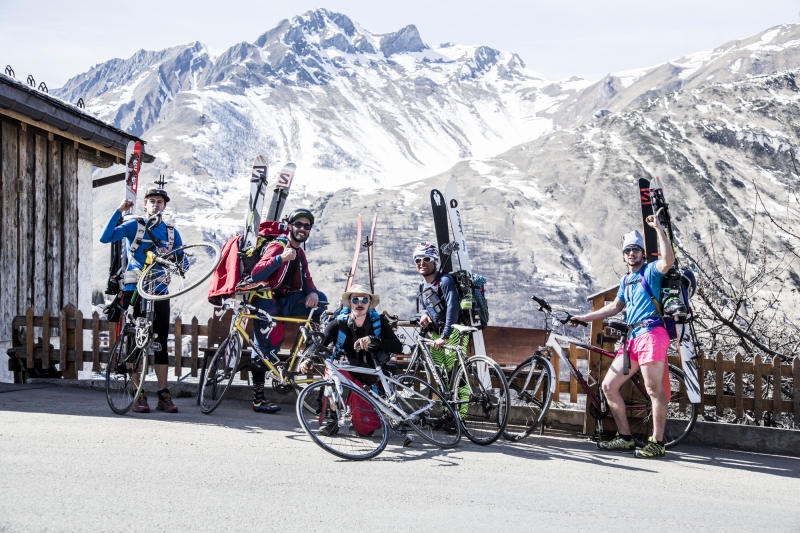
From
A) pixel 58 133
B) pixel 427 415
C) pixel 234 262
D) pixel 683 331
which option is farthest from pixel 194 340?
pixel 683 331

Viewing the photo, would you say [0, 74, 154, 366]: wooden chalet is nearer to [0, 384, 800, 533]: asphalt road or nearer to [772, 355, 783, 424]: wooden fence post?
[0, 384, 800, 533]: asphalt road

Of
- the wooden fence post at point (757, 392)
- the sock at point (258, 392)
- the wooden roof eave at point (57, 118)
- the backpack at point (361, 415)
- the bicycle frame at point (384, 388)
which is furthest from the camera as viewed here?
the wooden roof eave at point (57, 118)

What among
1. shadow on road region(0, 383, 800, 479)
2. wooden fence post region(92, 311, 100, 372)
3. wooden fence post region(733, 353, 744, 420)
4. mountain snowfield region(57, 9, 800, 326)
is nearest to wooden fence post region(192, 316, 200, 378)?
shadow on road region(0, 383, 800, 479)

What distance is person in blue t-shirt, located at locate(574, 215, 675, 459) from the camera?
19.3ft

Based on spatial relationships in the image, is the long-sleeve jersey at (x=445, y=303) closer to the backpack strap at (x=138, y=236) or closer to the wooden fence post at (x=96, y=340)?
the backpack strap at (x=138, y=236)

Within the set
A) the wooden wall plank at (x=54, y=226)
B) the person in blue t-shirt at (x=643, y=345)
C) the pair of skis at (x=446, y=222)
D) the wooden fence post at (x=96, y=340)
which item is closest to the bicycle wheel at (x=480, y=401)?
the person in blue t-shirt at (x=643, y=345)

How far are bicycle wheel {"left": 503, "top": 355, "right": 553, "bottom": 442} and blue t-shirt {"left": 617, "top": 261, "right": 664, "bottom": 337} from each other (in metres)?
0.88

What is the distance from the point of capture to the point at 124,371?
6645 mm

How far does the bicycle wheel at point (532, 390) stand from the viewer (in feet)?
20.8

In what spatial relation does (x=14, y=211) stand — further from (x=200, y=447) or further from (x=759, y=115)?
(x=759, y=115)

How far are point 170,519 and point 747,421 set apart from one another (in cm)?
721

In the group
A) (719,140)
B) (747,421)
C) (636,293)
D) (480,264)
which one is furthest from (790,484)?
(719,140)

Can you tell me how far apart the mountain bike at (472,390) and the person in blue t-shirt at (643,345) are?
98 centimetres

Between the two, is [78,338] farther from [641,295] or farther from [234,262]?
[641,295]
